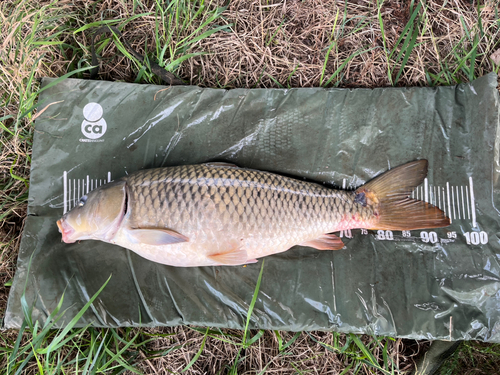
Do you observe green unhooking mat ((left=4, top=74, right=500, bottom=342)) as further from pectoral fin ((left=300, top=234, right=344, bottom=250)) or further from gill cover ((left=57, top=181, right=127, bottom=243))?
gill cover ((left=57, top=181, right=127, bottom=243))

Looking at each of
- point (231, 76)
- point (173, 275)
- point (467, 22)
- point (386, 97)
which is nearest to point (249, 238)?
point (173, 275)

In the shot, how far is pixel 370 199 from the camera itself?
1981 mm

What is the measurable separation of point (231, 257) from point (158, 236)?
41 cm

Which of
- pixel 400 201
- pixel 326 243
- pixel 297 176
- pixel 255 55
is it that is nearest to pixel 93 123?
pixel 255 55

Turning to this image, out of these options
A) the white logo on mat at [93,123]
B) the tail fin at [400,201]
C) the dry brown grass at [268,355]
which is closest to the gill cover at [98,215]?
the white logo on mat at [93,123]

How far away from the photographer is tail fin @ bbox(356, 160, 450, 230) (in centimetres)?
193

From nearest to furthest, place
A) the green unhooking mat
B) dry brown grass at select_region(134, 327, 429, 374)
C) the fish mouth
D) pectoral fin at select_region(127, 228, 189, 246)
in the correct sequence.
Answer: pectoral fin at select_region(127, 228, 189, 246)
the fish mouth
the green unhooking mat
dry brown grass at select_region(134, 327, 429, 374)

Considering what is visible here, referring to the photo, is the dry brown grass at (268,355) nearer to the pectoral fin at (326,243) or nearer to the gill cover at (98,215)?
the pectoral fin at (326,243)

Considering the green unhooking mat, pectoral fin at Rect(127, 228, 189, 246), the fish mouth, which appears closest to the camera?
pectoral fin at Rect(127, 228, 189, 246)

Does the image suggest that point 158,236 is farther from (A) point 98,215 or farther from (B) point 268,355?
(B) point 268,355

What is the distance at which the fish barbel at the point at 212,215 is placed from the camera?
5.75 feet

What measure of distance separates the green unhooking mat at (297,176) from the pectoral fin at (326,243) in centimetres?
14

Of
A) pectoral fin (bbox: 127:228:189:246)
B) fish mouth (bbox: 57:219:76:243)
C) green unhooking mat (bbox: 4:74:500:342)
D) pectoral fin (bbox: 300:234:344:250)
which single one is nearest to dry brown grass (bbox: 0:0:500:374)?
green unhooking mat (bbox: 4:74:500:342)

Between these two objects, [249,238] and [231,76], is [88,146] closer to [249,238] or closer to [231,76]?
[231,76]
